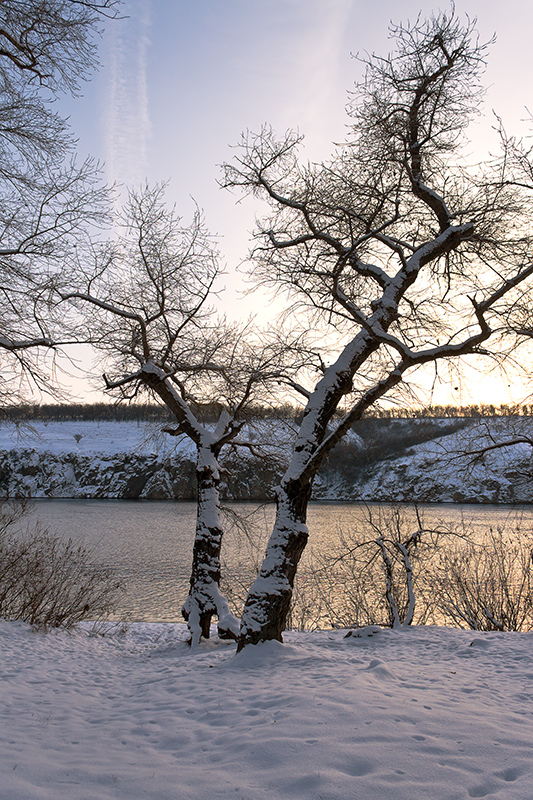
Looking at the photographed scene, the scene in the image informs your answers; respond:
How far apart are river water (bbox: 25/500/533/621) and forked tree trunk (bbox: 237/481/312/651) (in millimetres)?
1328

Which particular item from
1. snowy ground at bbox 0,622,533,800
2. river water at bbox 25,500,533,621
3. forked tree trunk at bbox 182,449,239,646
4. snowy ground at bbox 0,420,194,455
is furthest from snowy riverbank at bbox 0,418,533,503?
snowy ground at bbox 0,622,533,800

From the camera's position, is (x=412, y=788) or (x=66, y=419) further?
(x=66, y=419)

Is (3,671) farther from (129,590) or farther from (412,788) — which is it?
(129,590)

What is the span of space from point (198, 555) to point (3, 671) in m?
3.63

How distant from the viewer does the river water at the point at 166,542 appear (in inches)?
568

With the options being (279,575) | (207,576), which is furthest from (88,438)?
(279,575)

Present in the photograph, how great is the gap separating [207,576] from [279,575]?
2.64 metres

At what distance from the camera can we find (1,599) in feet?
33.3

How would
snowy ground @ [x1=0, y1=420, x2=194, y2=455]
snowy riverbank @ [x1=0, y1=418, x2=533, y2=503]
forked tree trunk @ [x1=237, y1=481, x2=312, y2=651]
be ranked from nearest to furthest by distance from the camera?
forked tree trunk @ [x1=237, y1=481, x2=312, y2=651] → snowy riverbank @ [x1=0, y1=418, x2=533, y2=503] → snowy ground @ [x1=0, y1=420, x2=194, y2=455]

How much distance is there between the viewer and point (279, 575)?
690 cm

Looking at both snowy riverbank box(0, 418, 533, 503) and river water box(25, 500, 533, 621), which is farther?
snowy riverbank box(0, 418, 533, 503)

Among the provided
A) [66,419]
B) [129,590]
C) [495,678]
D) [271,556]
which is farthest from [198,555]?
[66,419]

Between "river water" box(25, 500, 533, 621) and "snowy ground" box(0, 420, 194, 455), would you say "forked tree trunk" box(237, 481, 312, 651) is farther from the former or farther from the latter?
"snowy ground" box(0, 420, 194, 455)

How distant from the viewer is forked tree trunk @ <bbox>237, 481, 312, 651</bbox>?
6.77 metres
